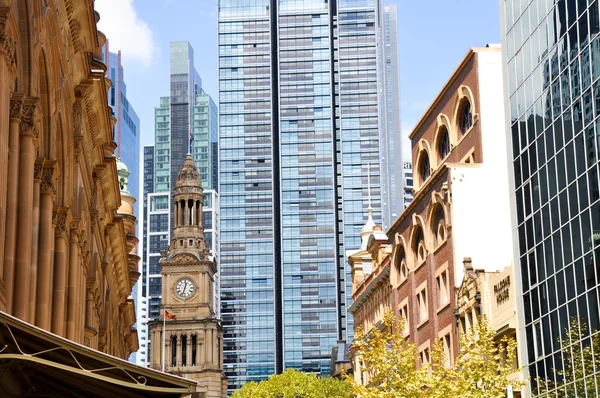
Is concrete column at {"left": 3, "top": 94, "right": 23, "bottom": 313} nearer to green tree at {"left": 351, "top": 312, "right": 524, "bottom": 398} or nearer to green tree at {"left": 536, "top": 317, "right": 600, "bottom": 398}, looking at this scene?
green tree at {"left": 351, "top": 312, "right": 524, "bottom": 398}

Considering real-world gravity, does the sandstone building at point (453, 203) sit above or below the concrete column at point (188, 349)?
below

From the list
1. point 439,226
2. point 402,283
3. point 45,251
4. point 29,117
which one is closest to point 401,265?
point 402,283

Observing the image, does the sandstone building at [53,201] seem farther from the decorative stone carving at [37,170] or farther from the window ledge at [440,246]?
the window ledge at [440,246]

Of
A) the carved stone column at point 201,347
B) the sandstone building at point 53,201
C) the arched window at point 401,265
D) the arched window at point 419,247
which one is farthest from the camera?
the carved stone column at point 201,347

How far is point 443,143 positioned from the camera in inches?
2958

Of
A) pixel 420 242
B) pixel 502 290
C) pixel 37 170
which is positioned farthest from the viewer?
pixel 420 242

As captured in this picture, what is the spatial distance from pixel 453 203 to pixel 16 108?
40.3m

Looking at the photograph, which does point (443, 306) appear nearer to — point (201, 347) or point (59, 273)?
point (59, 273)

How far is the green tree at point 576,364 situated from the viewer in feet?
145

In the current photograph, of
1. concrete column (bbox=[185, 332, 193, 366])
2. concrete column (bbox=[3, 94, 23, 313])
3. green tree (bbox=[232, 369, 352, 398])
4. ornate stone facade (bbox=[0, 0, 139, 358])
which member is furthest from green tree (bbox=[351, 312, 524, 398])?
concrete column (bbox=[185, 332, 193, 366])

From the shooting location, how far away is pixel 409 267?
78.5 metres

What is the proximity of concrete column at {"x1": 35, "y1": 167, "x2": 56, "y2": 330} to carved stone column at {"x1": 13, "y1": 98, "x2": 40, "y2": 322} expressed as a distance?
10.5 feet

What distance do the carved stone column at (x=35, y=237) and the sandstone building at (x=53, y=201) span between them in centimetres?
4

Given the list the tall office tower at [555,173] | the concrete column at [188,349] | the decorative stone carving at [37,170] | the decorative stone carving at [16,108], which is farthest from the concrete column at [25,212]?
the concrete column at [188,349]
